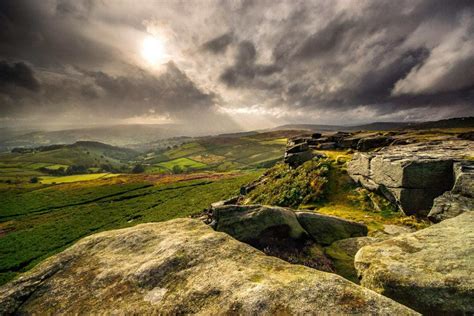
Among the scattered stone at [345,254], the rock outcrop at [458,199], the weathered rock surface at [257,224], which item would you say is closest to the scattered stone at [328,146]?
the rock outcrop at [458,199]

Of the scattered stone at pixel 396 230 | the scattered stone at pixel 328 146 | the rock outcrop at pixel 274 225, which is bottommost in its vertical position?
the scattered stone at pixel 396 230

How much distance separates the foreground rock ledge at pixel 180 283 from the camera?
493cm

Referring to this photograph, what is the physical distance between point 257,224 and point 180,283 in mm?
6605

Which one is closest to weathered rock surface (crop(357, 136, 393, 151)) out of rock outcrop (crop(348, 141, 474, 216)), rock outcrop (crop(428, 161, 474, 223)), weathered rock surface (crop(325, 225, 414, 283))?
rock outcrop (crop(348, 141, 474, 216))

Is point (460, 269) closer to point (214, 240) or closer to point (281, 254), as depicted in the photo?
point (281, 254)

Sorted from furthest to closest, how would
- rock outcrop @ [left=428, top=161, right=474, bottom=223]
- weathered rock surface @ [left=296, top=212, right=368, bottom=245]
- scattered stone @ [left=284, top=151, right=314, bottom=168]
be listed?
1. scattered stone @ [left=284, top=151, right=314, bottom=168]
2. weathered rock surface @ [left=296, top=212, right=368, bottom=245]
3. rock outcrop @ [left=428, top=161, right=474, bottom=223]

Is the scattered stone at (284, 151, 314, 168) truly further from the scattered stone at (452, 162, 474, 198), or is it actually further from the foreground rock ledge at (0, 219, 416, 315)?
the foreground rock ledge at (0, 219, 416, 315)

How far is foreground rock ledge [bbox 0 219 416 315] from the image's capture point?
493 cm

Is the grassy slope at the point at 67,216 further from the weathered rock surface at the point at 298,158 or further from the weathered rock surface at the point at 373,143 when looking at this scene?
the weathered rock surface at the point at 373,143

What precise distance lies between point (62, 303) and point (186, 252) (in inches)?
148

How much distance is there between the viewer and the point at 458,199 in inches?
546

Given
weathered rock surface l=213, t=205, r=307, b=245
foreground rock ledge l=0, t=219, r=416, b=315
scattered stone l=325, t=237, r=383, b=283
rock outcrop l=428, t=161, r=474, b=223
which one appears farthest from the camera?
rock outcrop l=428, t=161, r=474, b=223

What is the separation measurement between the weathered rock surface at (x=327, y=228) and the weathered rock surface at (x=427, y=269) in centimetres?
519

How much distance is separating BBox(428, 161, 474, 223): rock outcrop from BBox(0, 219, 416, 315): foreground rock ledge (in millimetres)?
13298
